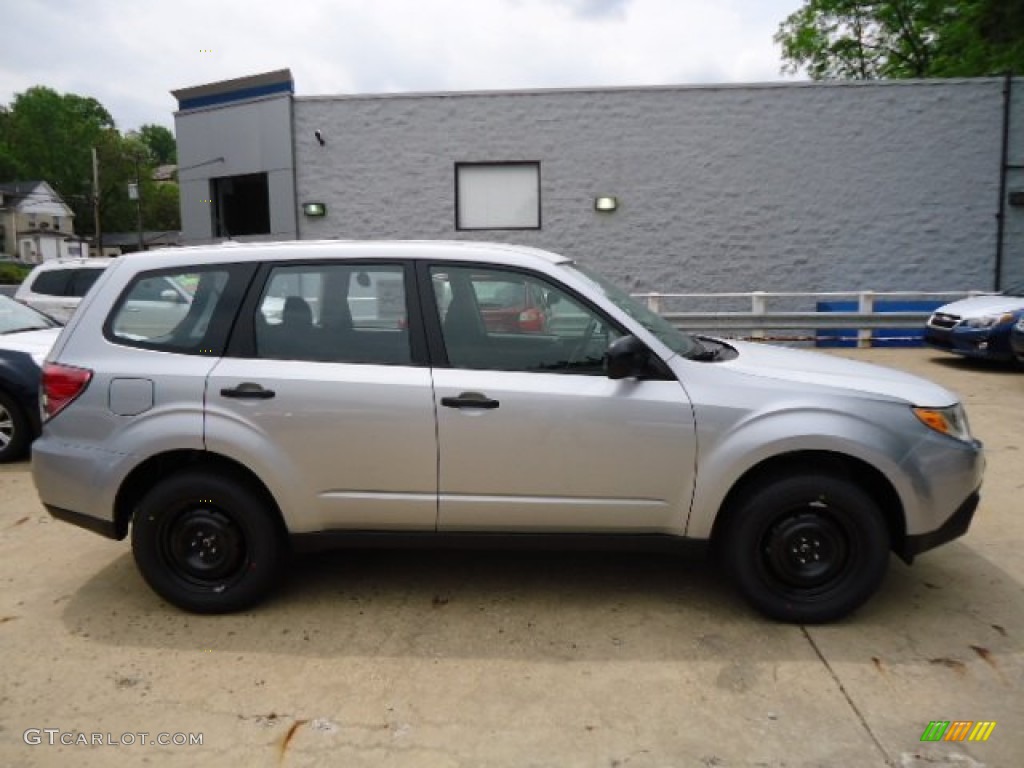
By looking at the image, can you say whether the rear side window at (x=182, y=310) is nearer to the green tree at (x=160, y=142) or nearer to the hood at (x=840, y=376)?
the hood at (x=840, y=376)

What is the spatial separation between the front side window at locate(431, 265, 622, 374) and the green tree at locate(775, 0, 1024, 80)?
1849 centimetres

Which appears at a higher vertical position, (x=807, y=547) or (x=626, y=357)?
(x=626, y=357)

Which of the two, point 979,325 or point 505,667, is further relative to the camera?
point 979,325

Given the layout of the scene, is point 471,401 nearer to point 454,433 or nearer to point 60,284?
point 454,433

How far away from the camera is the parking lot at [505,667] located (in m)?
2.73

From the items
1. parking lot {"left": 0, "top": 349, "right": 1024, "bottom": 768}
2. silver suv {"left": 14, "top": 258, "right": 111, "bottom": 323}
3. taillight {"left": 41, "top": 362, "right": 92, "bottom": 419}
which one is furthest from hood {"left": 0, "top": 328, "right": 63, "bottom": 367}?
silver suv {"left": 14, "top": 258, "right": 111, "bottom": 323}

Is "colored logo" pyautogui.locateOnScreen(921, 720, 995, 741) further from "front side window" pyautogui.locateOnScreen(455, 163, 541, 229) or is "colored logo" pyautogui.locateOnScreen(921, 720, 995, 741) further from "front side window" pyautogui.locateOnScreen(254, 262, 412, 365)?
"front side window" pyautogui.locateOnScreen(455, 163, 541, 229)

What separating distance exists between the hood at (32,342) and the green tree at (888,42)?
1921cm

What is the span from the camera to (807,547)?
3.54m

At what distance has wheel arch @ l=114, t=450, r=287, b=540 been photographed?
369 cm

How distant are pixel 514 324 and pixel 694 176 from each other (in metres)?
11.4

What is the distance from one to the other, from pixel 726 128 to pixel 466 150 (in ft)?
15.0

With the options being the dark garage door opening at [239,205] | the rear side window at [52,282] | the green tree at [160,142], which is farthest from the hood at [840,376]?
the green tree at [160,142]

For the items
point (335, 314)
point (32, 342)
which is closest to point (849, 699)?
point (335, 314)
